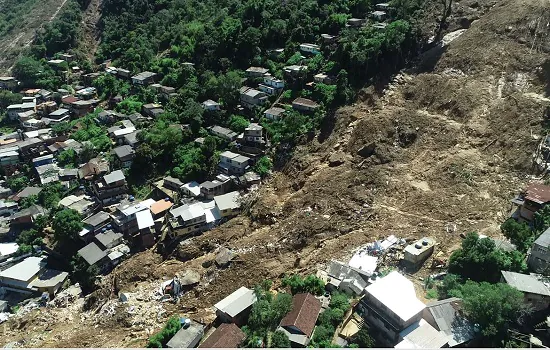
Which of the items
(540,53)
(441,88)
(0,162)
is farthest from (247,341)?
(0,162)

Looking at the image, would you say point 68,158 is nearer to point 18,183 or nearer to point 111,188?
point 18,183

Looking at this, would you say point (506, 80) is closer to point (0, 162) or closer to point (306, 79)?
point (306, 79)

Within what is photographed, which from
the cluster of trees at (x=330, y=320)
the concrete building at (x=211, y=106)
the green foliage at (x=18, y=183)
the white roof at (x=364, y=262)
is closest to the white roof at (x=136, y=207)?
the concrete building at (x=211, y=106)

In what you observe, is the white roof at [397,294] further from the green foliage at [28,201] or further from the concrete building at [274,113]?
the green foliage at [28,201]

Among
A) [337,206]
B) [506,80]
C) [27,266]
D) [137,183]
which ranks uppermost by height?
[506,80]

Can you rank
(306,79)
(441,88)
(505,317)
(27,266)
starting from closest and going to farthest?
(505,317)
(27,266)
(441,88)
(306,79)

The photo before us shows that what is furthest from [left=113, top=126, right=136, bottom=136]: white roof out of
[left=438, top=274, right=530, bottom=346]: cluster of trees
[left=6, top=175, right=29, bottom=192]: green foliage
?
[left=438, top=274, right=530, bottom=346]: cluster of trees

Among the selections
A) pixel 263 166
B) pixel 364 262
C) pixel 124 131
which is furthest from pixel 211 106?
pixel 364 262
